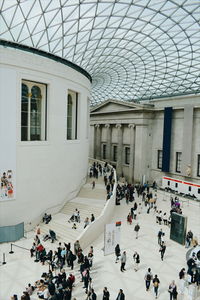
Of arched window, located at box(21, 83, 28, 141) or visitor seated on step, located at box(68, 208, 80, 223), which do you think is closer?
arched window, located at box(21, 83, 28, 141)

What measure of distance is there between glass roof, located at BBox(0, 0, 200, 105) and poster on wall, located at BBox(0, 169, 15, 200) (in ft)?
49.8

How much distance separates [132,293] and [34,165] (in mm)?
11849

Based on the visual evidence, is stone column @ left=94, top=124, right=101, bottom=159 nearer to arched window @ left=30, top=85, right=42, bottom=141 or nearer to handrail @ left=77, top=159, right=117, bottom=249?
arched window @ left=30, top=85, right=42, bottom=141

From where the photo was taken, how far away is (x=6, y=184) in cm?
1778

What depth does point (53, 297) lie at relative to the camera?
9.84 m

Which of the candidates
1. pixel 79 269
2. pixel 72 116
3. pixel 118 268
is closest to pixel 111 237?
pixel 118 268

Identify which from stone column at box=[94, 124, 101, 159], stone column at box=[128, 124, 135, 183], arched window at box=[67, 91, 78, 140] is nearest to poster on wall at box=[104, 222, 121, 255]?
arched window at box=[67, 91, 78, 140]

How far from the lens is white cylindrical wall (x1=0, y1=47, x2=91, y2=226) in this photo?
57.9ft

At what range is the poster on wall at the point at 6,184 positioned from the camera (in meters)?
17.6

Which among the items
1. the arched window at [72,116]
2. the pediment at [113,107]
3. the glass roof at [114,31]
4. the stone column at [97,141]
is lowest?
the stone column at [97,141]

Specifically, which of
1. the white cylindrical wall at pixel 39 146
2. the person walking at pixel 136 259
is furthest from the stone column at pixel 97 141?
the person walking at pixel 136 259

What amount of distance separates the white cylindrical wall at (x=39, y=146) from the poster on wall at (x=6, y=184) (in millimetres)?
367

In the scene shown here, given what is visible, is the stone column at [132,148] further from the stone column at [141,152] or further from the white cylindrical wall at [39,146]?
the white cylindrical wall at [39,146]

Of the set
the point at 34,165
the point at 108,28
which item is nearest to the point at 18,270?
the point at 34,165
